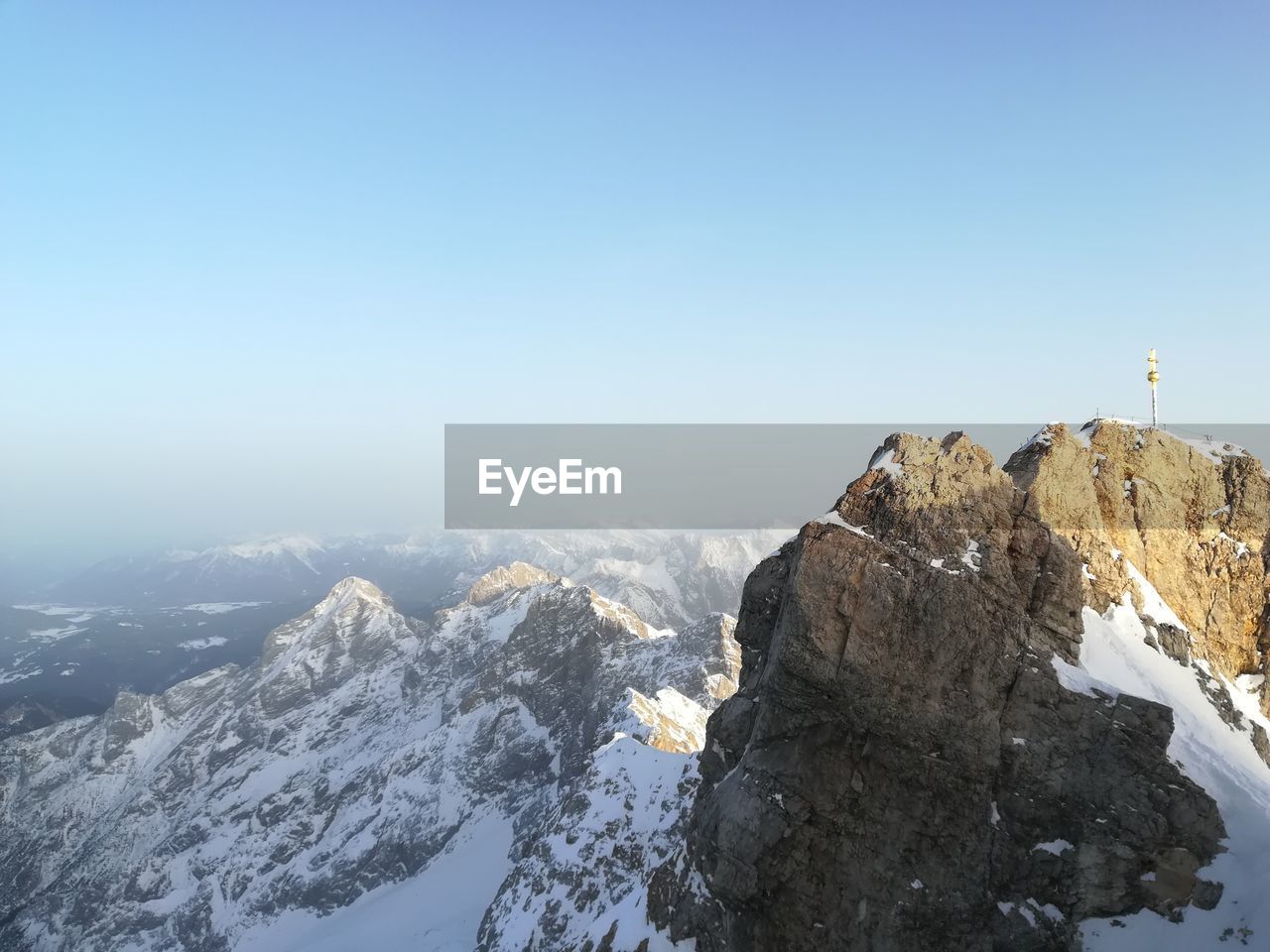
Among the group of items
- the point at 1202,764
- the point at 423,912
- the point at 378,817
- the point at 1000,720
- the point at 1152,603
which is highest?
the point at 1152,603

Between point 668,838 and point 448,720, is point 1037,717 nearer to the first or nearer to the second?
point 668,838

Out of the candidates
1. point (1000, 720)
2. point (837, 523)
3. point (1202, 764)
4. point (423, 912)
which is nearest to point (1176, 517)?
point (1202, 764)

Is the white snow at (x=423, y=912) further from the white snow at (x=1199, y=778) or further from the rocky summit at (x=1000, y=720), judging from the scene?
the white snow at (x=1199, y=778)

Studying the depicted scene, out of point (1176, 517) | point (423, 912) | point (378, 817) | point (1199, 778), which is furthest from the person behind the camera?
point (378, 817)

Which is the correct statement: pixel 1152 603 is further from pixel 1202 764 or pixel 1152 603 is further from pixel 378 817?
pixel 378 817

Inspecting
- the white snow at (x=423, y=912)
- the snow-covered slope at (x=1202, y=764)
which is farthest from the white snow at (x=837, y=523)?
the white snow at (x=423, y=912)

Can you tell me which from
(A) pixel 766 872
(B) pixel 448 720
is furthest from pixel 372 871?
(A) pixel 766 872

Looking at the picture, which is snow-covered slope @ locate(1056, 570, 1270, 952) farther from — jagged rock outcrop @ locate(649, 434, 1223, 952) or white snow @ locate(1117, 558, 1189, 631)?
jagged rock outcrop @ locate(649, 434, 1223, 952)
